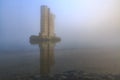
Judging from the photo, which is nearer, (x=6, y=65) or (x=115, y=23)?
(x=6, y=65)

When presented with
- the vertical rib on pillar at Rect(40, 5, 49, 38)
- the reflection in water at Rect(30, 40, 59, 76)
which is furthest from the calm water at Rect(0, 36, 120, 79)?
the vertical rib on pillar at Rect(40, 5, 49, 38)

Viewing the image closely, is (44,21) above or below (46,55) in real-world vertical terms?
above

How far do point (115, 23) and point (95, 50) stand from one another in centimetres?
36

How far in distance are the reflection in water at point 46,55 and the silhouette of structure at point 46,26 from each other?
0.17 ft

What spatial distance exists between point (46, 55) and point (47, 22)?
1.13 ft

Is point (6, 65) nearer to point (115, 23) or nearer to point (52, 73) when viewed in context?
point (52, 73)

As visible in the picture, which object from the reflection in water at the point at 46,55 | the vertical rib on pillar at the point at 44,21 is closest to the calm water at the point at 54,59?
the reflection in water at the point at 46,55

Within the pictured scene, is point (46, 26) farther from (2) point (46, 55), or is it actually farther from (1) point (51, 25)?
(2) point (46, 55)

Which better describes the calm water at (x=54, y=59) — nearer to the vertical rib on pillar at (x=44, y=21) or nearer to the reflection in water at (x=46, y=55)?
the reflection in water at (x=46, y=55)

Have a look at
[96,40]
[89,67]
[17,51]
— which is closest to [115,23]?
[96,40]

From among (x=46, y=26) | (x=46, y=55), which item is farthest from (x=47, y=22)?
(x=46, y=55)

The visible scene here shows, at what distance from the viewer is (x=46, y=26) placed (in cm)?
283

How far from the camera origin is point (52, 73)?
9.21 feet

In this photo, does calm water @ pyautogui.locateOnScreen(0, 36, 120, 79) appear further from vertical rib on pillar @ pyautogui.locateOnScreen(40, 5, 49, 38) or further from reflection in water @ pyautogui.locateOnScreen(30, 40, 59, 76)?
Result: vertical rib on pillar @ pyautogui.locateOnScreen(40, 5, 49, 38)
